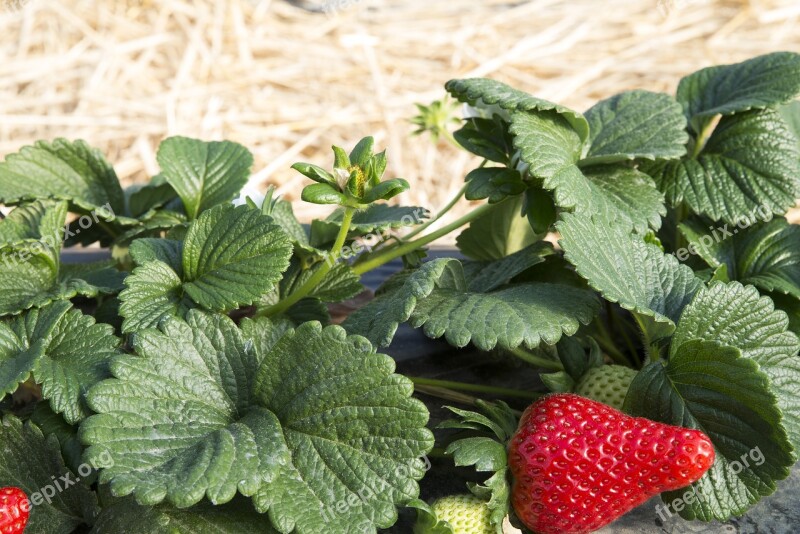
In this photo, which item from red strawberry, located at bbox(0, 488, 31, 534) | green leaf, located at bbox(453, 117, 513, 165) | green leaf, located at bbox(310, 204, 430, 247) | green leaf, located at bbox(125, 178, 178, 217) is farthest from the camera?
green leaf, located at bbox(125, 178, 178, 217)

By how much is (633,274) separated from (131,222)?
586mm

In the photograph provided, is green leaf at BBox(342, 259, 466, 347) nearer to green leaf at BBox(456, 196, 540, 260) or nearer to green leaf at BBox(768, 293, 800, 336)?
green leaf at BBox(456, 196, 540, 260)

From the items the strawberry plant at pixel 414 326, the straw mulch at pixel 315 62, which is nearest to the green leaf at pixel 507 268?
the strawberry plant at pixel 414 326

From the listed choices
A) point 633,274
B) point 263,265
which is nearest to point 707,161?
point 633,274

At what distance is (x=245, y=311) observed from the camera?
1134 mm

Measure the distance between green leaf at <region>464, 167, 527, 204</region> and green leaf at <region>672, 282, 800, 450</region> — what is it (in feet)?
0.80

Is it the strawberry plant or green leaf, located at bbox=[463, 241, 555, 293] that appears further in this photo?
green leaf, located at bbox=[463, 241, 555, 293]

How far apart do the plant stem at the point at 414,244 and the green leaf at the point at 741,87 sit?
308 mm

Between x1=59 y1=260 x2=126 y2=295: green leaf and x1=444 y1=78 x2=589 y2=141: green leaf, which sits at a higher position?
Answer: x1=444 y1=78 x2=589 y2=141: green leaf

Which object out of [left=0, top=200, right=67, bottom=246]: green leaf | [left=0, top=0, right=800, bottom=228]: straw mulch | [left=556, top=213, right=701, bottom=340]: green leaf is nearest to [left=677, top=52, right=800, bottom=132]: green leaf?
[left=556, top=213, right=701, bottom=340]: green leaf

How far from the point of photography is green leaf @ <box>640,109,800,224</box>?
3.53 ft

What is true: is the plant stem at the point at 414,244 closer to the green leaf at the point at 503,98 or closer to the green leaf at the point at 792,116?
the green leaf at the point at 503,98

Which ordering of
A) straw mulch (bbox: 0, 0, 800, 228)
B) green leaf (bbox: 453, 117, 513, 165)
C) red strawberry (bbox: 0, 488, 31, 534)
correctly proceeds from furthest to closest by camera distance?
straw mulch (bbox: 0, 0, 800, 228) < green leaf (bbox: 453, 117, 513, 165) < red strawberry (bbox: 0, 488, 31, 534)

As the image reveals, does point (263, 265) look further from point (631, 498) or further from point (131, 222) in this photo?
point (631, 498)
